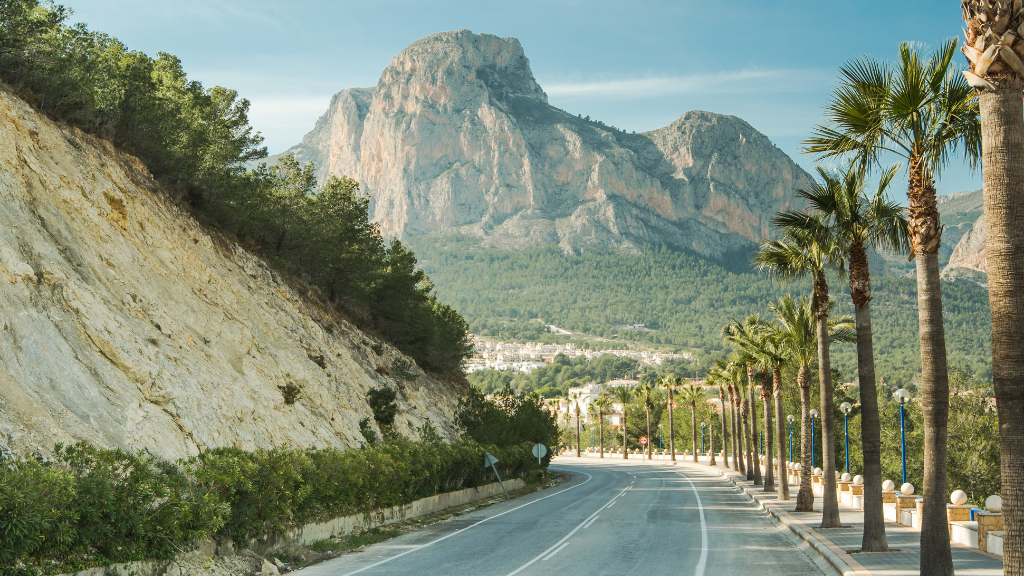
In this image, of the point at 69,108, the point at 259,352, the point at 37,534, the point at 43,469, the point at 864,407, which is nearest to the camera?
the point at 37,534

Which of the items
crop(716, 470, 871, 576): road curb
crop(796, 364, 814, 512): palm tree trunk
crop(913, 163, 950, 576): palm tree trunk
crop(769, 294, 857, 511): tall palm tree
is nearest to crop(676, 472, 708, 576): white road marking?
crop(716, 470, 871, 576): road curb

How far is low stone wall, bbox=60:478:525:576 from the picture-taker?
36.6 feet

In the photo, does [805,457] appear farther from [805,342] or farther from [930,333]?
[930,333]

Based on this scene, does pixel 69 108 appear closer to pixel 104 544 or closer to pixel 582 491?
pixel 104 544

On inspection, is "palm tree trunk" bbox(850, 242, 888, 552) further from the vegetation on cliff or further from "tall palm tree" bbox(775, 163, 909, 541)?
the vegetation on cliff

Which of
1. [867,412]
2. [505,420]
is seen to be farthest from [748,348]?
[867,412]

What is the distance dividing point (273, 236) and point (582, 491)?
20757mm

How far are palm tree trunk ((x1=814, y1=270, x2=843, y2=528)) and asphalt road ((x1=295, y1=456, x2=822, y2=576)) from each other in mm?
1404

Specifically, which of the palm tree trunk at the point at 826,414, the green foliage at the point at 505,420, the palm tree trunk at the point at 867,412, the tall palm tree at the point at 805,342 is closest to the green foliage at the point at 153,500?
the palm tree trunk at the point at 867,412

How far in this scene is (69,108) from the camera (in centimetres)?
2328

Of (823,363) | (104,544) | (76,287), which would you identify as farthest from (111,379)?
(823,363)

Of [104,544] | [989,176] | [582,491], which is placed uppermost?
[989,176]

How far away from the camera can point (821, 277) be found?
68.9 feet

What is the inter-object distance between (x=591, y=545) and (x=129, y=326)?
12.4 metres
